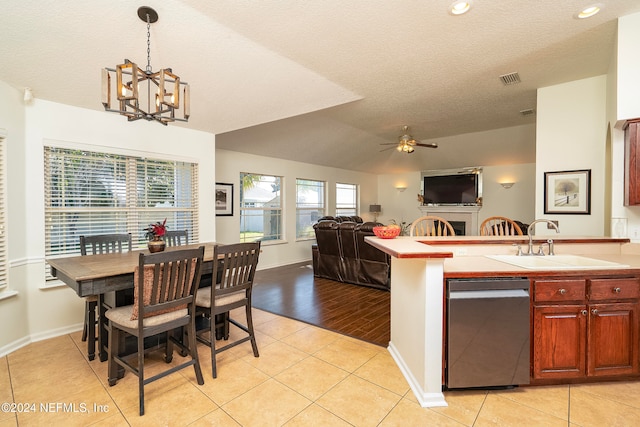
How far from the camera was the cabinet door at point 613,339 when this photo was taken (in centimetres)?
211

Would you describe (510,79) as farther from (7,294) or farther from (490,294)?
(7,294)

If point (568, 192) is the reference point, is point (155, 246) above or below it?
below

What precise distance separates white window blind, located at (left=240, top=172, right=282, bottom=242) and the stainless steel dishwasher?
16.3ft

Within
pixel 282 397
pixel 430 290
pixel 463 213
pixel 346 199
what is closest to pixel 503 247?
pixel 430 290

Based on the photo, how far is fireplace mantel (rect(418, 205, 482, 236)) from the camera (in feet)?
27.1

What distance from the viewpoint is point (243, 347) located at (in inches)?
112

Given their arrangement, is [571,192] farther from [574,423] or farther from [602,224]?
[574,423]

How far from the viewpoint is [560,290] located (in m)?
2.08

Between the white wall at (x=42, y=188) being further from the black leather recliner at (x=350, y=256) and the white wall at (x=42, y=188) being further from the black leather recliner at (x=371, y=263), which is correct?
the black leather recliner at (x=371, y=263)

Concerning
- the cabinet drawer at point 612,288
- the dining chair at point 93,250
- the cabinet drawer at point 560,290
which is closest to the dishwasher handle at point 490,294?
the cabinet drawer at point 560,290

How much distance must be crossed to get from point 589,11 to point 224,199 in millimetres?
5474

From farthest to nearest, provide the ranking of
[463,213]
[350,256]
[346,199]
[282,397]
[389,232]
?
[346,199] → [463,213] → [350,256] → [389,232] → [282,397]

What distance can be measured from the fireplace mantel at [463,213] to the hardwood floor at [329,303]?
4919 mm

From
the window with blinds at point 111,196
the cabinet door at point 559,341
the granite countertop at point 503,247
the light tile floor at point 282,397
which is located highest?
the window with blinds at point 111,196
